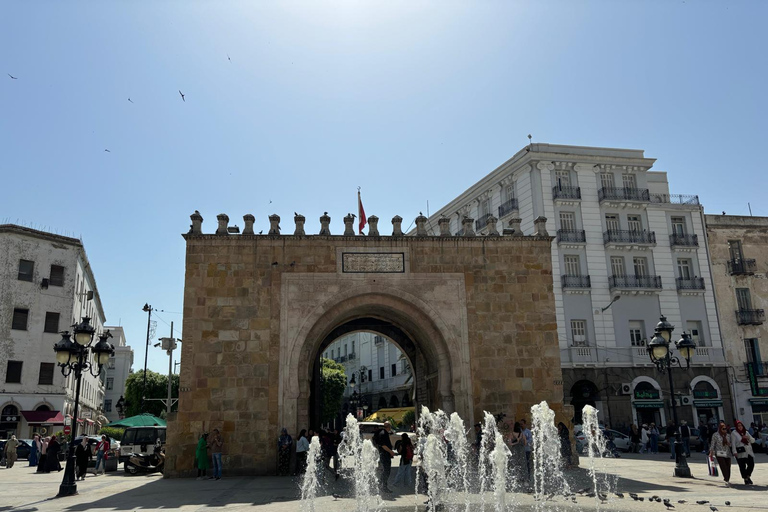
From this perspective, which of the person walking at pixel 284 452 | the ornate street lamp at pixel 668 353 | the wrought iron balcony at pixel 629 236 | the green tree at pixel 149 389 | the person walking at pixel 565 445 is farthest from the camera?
the green tree at pixel 149 389

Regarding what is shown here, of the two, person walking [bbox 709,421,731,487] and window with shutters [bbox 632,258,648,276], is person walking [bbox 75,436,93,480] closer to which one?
person walking [bbox 709,421,731,487]

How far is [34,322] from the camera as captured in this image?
29.0 meters

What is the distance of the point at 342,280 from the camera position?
15203mm

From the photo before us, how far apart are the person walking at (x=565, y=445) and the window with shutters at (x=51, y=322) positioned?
26177 mm

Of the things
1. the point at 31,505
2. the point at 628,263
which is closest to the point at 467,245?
the point at 31,505

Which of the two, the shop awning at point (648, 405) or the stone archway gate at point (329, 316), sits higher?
the stone archway gate at point (329, 316)

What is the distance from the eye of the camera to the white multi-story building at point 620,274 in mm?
27469

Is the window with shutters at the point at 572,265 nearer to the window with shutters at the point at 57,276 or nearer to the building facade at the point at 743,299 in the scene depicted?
the building facade at the point at 743,299

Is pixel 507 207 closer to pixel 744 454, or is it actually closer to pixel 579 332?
pixel 579 332

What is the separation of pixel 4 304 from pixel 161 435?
46.3 feet

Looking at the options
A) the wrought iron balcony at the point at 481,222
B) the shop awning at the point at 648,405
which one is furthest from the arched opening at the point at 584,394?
the wrought iron balcony at the point at 481,222

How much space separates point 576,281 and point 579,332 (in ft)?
8.01

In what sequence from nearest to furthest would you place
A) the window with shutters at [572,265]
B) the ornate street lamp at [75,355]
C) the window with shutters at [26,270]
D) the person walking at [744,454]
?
the person walking at [744,454], the ornate street lamp at [75,355], the window with shutters at [572,265], the window with shutters at [26,270]

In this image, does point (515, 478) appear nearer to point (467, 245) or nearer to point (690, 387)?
point (467, 245)
